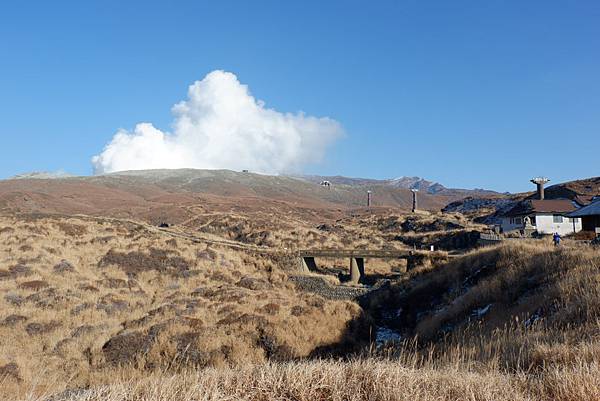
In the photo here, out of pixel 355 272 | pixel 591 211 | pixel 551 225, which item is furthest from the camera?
pixel 551 225

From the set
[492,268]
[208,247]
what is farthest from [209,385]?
[208,247]

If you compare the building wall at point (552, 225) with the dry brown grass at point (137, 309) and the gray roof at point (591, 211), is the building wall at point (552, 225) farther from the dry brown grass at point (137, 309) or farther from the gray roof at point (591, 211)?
the dry brown grass at point (137, 309)

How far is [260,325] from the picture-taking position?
763 inches

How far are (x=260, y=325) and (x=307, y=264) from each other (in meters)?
20.8

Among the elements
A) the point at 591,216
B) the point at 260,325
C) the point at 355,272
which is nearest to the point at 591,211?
the point at 591,216

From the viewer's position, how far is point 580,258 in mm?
15805

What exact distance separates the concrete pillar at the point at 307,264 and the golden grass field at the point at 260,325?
124cm

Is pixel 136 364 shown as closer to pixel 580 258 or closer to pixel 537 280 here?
pixel 537 280

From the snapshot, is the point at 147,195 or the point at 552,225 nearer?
the point at 552,225

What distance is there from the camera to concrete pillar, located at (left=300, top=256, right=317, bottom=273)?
38.8 metres

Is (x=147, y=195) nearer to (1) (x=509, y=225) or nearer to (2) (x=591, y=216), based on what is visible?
(1) (x=509, y=225)

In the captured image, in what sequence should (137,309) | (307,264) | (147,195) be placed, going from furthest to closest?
1. (147,195)
2. (307,264)
3. (137,309)

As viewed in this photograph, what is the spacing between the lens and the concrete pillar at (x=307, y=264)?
38.8 metres

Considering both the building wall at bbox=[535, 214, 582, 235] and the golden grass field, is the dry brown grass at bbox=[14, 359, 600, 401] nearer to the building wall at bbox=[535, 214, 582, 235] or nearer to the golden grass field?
the golden grass field
